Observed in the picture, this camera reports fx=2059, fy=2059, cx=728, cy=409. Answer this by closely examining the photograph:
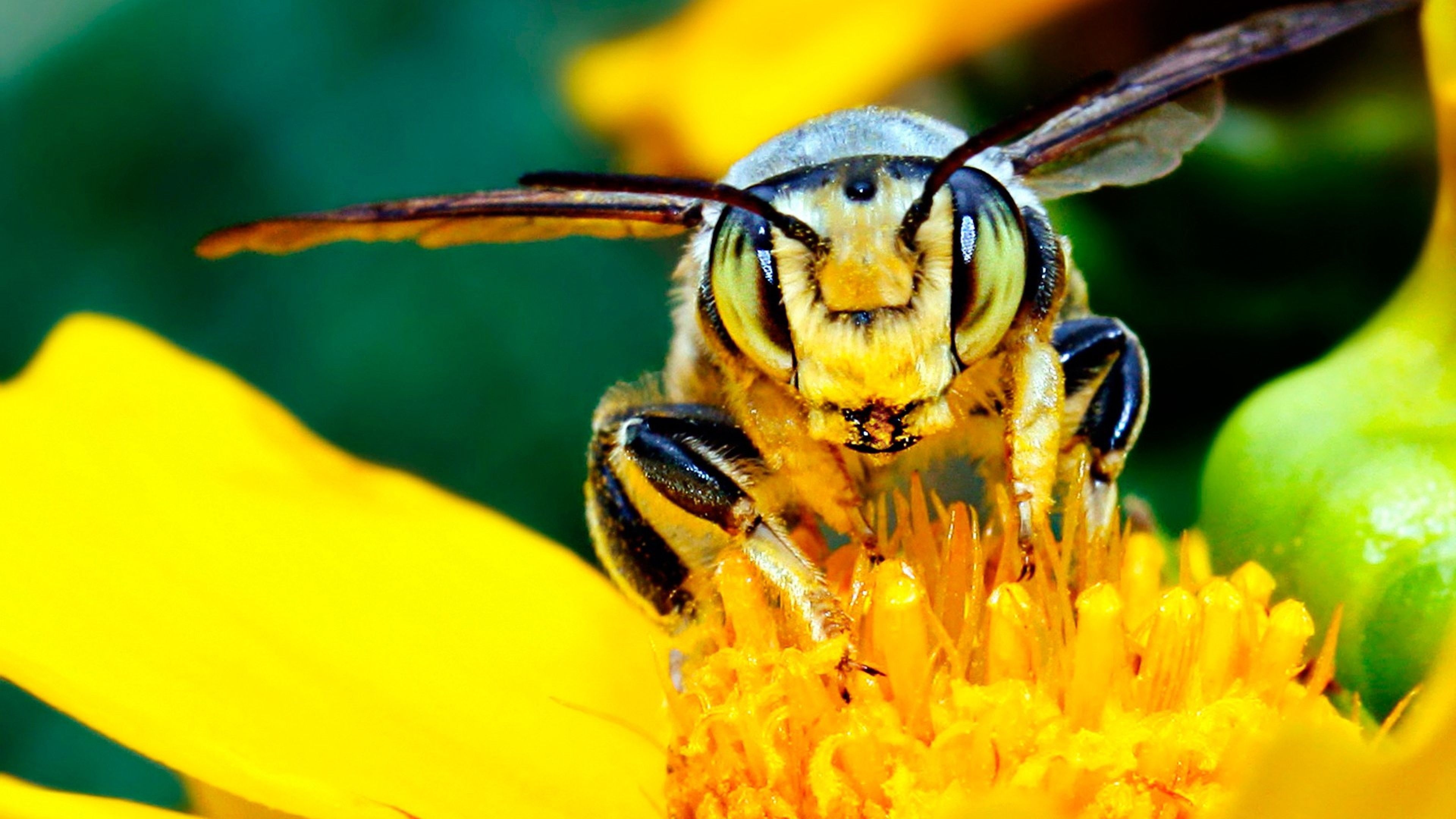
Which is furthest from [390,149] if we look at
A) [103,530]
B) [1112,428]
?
[1112,428]

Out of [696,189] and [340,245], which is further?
[340,245]

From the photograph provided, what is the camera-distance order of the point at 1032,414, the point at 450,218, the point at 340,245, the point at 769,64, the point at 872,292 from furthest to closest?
the point at 340,245 → the point at 769,64 → the point at 450,218 → the point at 1032,414 → the point at 872,292

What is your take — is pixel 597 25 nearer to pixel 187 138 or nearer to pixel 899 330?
pixel 187 138

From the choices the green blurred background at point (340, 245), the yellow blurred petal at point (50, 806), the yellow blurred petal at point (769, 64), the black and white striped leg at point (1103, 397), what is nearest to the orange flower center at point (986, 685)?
the black and white striped leg at point (1103, 397)

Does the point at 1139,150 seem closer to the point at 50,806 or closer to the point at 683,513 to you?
the point at 683,513

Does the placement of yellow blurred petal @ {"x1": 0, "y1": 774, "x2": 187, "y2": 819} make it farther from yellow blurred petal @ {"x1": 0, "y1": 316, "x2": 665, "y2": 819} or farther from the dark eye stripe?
the dark eye stripe

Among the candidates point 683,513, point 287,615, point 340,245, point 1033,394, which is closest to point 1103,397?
point 1033,394

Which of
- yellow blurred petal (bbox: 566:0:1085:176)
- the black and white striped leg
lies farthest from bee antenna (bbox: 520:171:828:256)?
yellow blurred petal (bbox: 566:0:1085:176)
